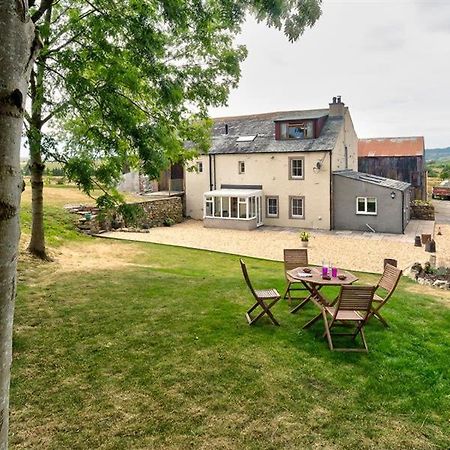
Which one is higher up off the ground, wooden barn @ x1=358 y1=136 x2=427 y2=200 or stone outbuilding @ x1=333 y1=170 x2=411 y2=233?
wooden barn @ x1=358 y1=136 x2=427 y2=200

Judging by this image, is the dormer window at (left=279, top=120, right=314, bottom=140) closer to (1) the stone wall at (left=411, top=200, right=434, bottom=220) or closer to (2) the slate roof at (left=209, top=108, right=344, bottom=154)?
(2) the slate roof at (left=209, top=108, right=344, bottom=154)

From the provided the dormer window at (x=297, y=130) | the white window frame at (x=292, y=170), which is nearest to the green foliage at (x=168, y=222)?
the white window frame at (x=292, y=170)

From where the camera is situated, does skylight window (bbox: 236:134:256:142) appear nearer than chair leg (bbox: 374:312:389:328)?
No

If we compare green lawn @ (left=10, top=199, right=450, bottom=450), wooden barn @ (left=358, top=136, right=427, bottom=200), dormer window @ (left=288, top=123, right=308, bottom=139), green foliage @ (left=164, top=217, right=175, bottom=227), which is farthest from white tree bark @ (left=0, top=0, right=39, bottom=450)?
wooden barn @ (left=358, top=136, right=427, bottom=200)

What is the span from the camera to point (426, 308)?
945 centimetres

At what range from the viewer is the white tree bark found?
1.70 meters

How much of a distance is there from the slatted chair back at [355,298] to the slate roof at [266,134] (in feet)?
67.3

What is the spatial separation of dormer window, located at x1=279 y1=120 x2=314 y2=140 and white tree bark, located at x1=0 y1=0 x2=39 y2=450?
27169 millimetres

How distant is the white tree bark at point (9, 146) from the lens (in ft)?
5.57

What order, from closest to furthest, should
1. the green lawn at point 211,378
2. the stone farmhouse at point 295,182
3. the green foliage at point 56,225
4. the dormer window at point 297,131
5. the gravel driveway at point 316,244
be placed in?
the green lawn at point 211,378, the green foliage at point 56,225, the gravel driveway at point 316,244, the stone farmhouse at point 295,182, the dormer window at point 297,131

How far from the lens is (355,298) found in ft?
21.7

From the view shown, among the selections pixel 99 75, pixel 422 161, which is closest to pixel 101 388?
pixel 99 75

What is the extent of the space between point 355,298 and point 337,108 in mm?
25331

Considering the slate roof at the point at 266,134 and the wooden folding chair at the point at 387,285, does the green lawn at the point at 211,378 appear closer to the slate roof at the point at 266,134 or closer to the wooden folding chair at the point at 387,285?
the wooden folding chair at the point at 387,285
